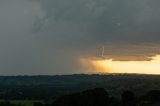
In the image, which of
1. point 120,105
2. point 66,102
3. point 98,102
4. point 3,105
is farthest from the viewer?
point 3,105

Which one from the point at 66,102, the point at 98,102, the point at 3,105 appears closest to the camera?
the point at 98,102

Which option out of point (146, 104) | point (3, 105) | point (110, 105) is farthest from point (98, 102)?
point (3, 105)

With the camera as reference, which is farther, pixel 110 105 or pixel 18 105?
pixel 18 105

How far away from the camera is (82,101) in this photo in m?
117

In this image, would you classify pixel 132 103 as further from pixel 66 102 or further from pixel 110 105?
pixel 66 102

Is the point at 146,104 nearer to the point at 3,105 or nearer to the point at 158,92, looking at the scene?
the point at 158,92

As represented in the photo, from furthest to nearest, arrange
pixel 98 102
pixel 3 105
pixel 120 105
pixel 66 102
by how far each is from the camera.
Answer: pixel 3 105 → pixel 66 102 → pixel 98 102 → pixel 120 105

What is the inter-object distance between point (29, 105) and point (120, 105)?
7712 centimetres

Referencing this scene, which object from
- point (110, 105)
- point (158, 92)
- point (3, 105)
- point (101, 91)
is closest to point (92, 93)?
point (101, 91)

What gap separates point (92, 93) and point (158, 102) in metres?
18.4

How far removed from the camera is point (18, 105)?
579 ft

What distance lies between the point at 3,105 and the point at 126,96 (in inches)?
2810

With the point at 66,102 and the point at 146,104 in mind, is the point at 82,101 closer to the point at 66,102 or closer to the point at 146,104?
the point at 66,102

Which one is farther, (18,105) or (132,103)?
(18,105)
